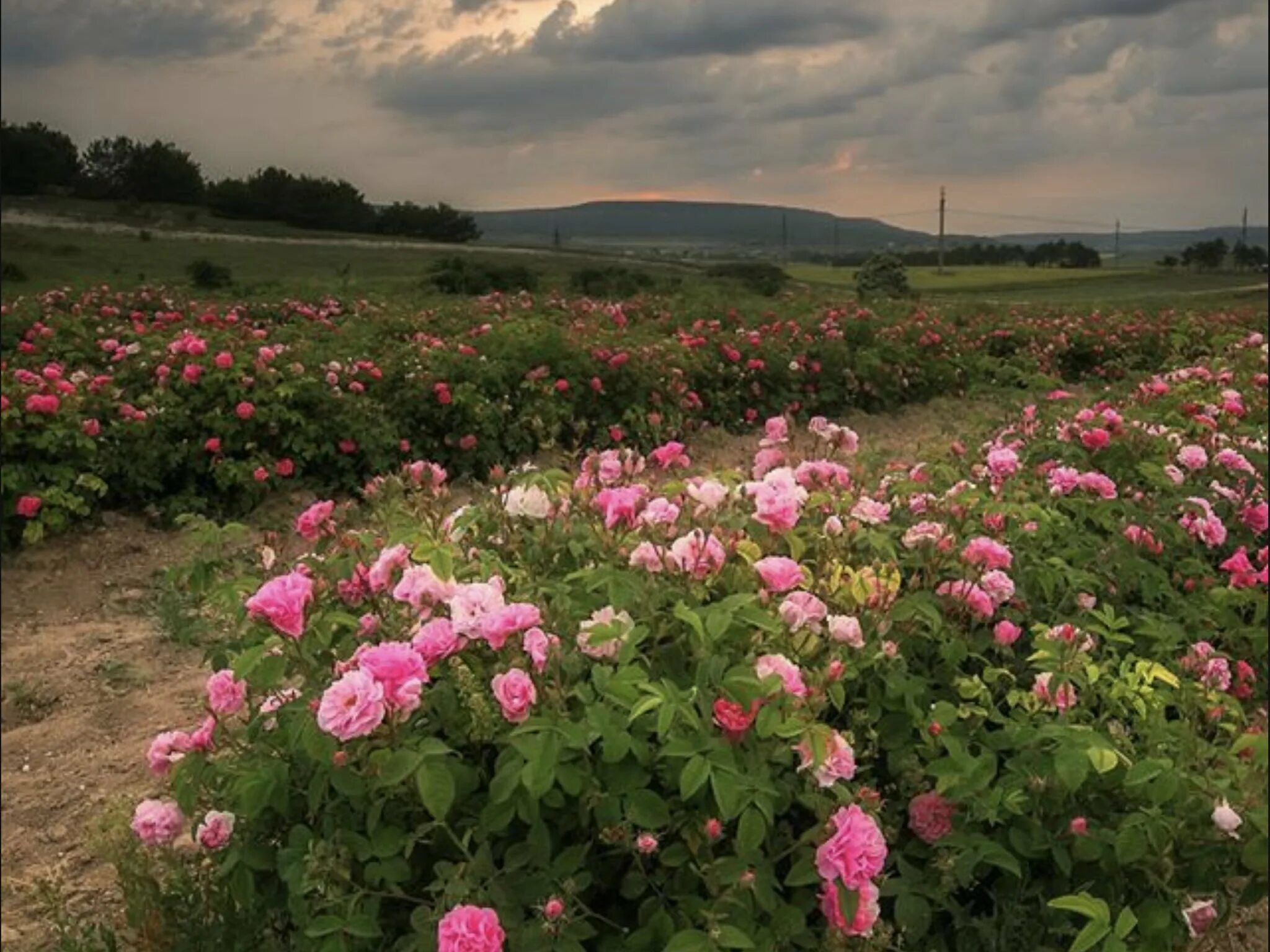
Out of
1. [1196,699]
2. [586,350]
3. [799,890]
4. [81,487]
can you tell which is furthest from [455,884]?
[586,350]

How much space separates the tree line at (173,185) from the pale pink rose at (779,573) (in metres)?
9.81

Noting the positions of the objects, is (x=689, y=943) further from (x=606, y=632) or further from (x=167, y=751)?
(x=167, y=751)

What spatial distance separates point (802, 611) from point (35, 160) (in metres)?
11.0

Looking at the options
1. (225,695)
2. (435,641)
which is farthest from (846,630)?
(225,695)

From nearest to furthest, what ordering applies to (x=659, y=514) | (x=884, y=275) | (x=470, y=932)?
Answer: (x=470, y=932) → (x=659, y=514) → (x=884, y=275)

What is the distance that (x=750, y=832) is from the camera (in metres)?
1.60

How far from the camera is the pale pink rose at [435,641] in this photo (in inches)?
69.4

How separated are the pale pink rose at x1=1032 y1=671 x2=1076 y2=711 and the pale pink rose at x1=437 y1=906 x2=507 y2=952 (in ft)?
3.51

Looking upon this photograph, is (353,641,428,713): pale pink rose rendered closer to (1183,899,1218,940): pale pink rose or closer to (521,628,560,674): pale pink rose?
(521,628,560,674): pale pink rose

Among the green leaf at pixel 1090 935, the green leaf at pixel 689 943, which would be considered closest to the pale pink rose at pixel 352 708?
the green leaf at pixel 689 943

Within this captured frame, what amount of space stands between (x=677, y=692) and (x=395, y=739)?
0.42 metres

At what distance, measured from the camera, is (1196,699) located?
6.99ft

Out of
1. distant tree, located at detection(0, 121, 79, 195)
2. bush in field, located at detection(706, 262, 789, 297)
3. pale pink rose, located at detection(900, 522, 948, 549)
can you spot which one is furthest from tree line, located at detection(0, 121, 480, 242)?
pale pink rose, located at detection(900, 522, 948, 549)

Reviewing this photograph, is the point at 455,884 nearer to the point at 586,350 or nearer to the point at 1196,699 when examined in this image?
the point at 1196,699
